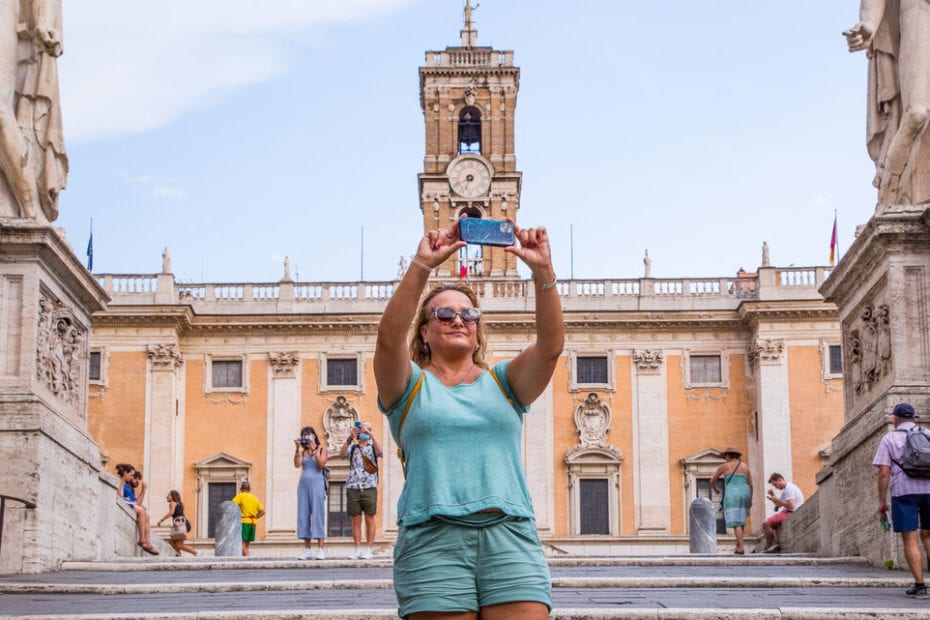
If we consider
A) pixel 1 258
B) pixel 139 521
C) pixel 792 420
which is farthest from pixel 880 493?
pixel 792 420

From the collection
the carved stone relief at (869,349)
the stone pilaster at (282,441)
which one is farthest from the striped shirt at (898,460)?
the stone pilaster at (282,441)

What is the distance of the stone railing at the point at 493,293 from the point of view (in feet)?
152

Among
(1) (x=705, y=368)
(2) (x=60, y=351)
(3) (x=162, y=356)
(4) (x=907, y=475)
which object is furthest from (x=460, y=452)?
(1) (x=705, y=368)

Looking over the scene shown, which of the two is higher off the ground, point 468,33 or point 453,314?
point 468,33

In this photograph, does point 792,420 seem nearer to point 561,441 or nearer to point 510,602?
point 561,441

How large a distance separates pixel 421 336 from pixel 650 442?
4053 cm

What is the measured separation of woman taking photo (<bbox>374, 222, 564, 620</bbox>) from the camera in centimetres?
492

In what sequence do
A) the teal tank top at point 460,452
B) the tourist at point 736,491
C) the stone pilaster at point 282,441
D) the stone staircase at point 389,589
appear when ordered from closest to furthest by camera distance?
the teal tank top at point 460,452, the stone staircase at point 389,589, the tourist at point 736,491, the stone pilaster at point 282,441

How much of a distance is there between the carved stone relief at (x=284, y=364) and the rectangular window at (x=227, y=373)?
1.00 metres

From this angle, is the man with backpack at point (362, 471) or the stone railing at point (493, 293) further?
the stone railing at point (493, 293)

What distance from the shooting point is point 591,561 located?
12.9m

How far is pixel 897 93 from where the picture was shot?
493 inches

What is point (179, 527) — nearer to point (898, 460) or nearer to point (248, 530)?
point (248, 530)

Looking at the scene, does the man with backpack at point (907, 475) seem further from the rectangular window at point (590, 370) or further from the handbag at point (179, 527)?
the rectangular window at point (590, 370)
